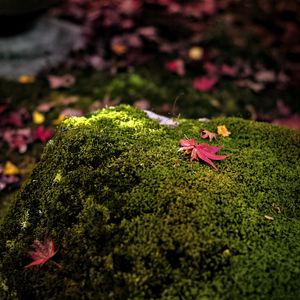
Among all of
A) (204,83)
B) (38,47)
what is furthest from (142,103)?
(38,47)

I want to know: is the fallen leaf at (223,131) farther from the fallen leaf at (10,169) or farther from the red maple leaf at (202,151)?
the fallen leaf at (10,169)

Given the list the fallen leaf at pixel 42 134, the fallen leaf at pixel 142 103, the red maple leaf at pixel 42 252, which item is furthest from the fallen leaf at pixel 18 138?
the red maple leaf at pixel 42 252

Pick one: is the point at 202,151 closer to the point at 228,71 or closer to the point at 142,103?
the point at 142,103

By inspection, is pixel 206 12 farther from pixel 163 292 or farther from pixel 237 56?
pixel 163 292

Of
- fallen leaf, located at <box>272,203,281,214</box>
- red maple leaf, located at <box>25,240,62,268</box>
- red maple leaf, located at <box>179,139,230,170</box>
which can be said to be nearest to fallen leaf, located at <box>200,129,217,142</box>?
red maple leaf, located at <box>179,139,230,170</box>

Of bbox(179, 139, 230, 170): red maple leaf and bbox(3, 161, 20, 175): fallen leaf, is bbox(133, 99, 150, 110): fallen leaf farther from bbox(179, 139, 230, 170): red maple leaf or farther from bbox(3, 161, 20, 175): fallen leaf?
bbox(179, 139, 230, 170): red maple leaf

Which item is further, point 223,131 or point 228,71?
point 228,71
